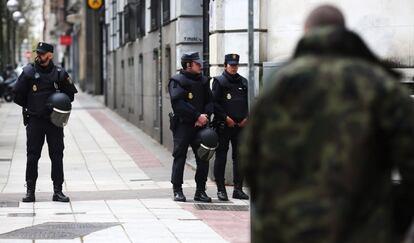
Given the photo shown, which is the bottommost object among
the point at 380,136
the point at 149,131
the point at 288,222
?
the point at 149,131

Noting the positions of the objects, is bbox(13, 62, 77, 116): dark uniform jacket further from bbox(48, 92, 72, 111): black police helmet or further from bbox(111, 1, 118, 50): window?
bbox(111, 1, 118, 50): window

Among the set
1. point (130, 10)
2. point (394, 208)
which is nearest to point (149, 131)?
point (130, 10)

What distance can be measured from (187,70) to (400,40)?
8.95 ft

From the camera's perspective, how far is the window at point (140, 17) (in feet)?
78.9

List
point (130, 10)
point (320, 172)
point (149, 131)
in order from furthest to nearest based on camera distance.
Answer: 1. point (130, 10)
2. point (149, 131)
3. point (320, 172)

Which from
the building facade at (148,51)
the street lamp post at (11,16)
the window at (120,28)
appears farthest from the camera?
the street lamp post at (11,16)

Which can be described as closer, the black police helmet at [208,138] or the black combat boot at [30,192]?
the black police helmet at [208,138]

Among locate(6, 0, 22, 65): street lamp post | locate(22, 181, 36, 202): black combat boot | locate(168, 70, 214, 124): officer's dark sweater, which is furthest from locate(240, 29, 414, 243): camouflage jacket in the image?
locate(6, 0, 22, 65): street lamp post

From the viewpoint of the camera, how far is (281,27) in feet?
43.7

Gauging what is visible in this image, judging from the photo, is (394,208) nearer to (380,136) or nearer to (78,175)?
(380,136)

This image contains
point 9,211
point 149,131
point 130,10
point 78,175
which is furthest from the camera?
point 130,10

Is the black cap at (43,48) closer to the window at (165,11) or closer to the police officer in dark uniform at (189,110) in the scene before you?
the police officer in dark uniform at (189,110)

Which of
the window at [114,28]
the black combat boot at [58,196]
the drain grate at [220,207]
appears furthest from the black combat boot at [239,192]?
the window at [114,28]

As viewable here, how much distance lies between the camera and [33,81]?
11.5 m
